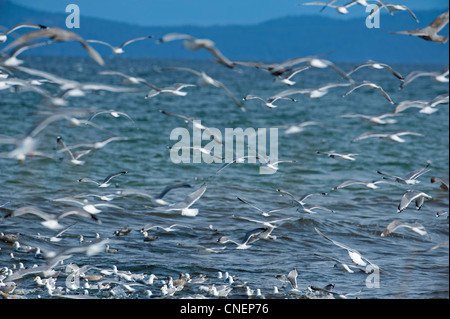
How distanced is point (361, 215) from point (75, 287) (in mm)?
7002

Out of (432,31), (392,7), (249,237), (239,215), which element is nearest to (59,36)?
(249,237)

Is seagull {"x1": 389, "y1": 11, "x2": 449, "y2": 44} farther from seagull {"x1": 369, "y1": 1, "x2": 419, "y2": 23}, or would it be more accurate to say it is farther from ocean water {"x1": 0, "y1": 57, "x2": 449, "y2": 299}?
ocean water {"x1": 0, "y1": 57, "x2": 449, "y2": 299}

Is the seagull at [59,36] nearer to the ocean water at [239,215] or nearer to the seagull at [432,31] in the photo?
the ocean water at [239,215]

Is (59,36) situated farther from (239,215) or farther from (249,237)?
(239,215)

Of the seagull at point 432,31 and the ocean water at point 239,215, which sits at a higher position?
the seagull at point 432,31

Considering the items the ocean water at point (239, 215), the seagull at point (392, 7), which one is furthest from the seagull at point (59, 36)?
the seagull at point (392, 7)

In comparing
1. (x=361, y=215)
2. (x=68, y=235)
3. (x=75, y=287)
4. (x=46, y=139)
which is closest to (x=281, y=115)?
(x=46, y=139)

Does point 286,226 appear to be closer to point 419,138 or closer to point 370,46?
point 419,138

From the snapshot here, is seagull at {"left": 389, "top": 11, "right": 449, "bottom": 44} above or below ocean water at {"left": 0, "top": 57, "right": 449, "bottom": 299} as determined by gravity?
above

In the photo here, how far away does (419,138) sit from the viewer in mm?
26281

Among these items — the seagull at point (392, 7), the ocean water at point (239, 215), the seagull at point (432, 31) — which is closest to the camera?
the seagull at point (432, 31)

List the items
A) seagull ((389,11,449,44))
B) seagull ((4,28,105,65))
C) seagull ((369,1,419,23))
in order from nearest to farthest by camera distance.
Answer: seagull ((4,28,105,65)), seagull ((389,11,449,44)), seagull ((369,1,419,23))

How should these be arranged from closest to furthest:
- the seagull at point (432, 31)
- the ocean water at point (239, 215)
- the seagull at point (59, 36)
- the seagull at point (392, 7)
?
the seagull at point (59, 36)
the seagull at point (432, 31)
the ocean water at point (239, 215)
the seagull at point (392, 7)

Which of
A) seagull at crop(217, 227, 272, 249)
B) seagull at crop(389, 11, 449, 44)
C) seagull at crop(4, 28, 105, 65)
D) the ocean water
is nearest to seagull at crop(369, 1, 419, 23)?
seagull at crop(389, 11, 449, 44)
